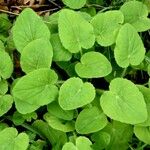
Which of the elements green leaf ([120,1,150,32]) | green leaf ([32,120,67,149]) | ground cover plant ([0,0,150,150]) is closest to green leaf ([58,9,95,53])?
ground cover plant ([0,0,150,150])

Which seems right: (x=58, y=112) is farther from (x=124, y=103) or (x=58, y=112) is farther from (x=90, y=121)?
(x=124, y=103)

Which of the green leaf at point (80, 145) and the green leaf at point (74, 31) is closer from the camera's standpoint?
the green leaf at point (80, 145)

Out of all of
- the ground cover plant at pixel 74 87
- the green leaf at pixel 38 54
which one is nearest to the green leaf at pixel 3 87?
the ground cover plant at pixel 74 87

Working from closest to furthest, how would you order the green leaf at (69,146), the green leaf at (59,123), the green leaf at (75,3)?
the green leaf at (69,146)
the green leaf at (59,123)
the green leaf at (75,3)

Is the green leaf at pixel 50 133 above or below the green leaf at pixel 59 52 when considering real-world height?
below

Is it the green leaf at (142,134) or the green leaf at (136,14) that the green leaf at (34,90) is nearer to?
the green leaf at (142,134)

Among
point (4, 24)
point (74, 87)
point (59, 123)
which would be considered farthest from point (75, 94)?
point (4, 24)

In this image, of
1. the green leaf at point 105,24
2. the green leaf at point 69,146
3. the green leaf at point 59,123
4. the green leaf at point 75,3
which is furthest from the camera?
the green leaf at point 75,3

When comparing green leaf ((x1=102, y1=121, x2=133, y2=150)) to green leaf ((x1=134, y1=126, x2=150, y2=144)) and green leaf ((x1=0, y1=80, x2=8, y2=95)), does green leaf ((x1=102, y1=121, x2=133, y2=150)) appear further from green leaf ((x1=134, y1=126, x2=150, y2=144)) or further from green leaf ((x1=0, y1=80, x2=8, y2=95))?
green leaf ((x1=0, y1=80, x2=8, y2=95))
